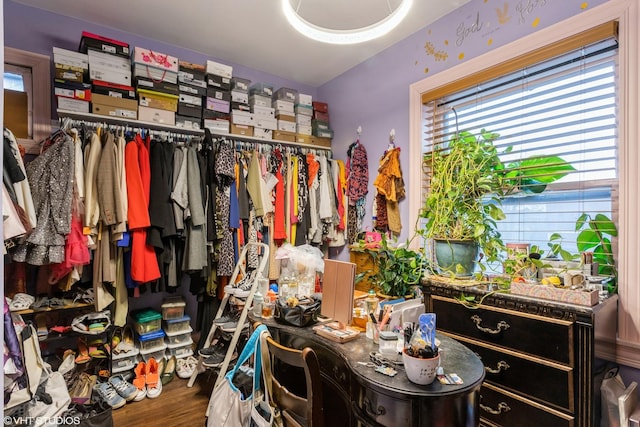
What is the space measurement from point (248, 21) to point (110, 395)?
117 inches

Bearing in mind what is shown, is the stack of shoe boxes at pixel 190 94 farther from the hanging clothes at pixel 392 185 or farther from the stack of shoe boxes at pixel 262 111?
the hanging clothes at pixel 392 185

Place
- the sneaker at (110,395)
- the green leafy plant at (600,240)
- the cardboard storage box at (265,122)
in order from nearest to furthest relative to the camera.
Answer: the green leafy plant at (600,240), the sneaker at (110,395), the cardboard storage box at (265,122)

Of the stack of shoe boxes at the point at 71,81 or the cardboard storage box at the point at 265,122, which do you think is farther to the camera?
the cardboard storage box at the point at 265,122

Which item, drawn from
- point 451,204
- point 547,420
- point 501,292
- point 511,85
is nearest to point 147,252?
point 451,204

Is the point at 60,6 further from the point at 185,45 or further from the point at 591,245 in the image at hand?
the point at 591,245

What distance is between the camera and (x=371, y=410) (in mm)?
1174

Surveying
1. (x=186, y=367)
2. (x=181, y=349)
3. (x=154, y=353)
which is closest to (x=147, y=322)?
(x=154, y=353)

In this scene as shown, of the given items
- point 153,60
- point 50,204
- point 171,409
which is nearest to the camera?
point 50,204

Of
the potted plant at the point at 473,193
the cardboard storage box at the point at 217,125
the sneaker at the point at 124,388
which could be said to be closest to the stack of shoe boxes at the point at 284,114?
the cardboard storage box at the point at 217,125

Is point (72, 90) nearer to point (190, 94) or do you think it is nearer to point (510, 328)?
point (190, 94)

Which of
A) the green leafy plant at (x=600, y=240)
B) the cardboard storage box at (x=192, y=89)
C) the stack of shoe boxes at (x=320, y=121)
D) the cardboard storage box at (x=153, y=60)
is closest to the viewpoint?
the green leafy plant at (x=600, y=240)

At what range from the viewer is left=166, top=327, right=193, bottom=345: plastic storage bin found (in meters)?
2.86

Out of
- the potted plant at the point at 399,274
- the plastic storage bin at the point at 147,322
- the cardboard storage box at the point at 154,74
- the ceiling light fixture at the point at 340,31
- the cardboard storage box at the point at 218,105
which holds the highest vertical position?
the cardboard storage box at the point at 154,74

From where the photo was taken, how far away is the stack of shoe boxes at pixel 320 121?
3754 mm
